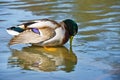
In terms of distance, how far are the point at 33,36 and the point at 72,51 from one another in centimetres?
69

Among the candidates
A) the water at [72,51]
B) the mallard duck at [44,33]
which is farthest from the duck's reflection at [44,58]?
the mallard duck at [44,33]

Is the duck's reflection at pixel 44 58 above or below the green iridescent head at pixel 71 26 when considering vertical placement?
below

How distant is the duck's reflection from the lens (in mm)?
6539

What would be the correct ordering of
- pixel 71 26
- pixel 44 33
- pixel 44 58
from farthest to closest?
1. pixel 71 26
2. pixel 44 33
3. pixel 44 58

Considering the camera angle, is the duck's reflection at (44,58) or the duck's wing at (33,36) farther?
the duck's wing at (33,36)

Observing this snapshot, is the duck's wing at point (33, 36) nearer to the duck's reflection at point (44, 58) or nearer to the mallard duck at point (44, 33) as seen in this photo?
the mallard duck at point (44, 33)

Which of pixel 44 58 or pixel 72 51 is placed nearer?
pixel 44 58

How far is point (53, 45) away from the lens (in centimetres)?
745

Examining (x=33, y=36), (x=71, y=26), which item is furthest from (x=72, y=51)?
(x=33, y=36)

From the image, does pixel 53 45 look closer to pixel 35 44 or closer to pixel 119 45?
pixel 35 44

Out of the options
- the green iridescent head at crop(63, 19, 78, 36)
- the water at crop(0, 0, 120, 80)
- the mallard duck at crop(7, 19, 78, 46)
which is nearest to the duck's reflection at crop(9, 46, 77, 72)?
the water at crop(0, 0, 120, 80)

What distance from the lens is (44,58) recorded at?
7000 mm

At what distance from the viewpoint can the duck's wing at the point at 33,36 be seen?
7.24 meters

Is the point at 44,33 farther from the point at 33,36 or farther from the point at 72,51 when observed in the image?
the point at 72,51
